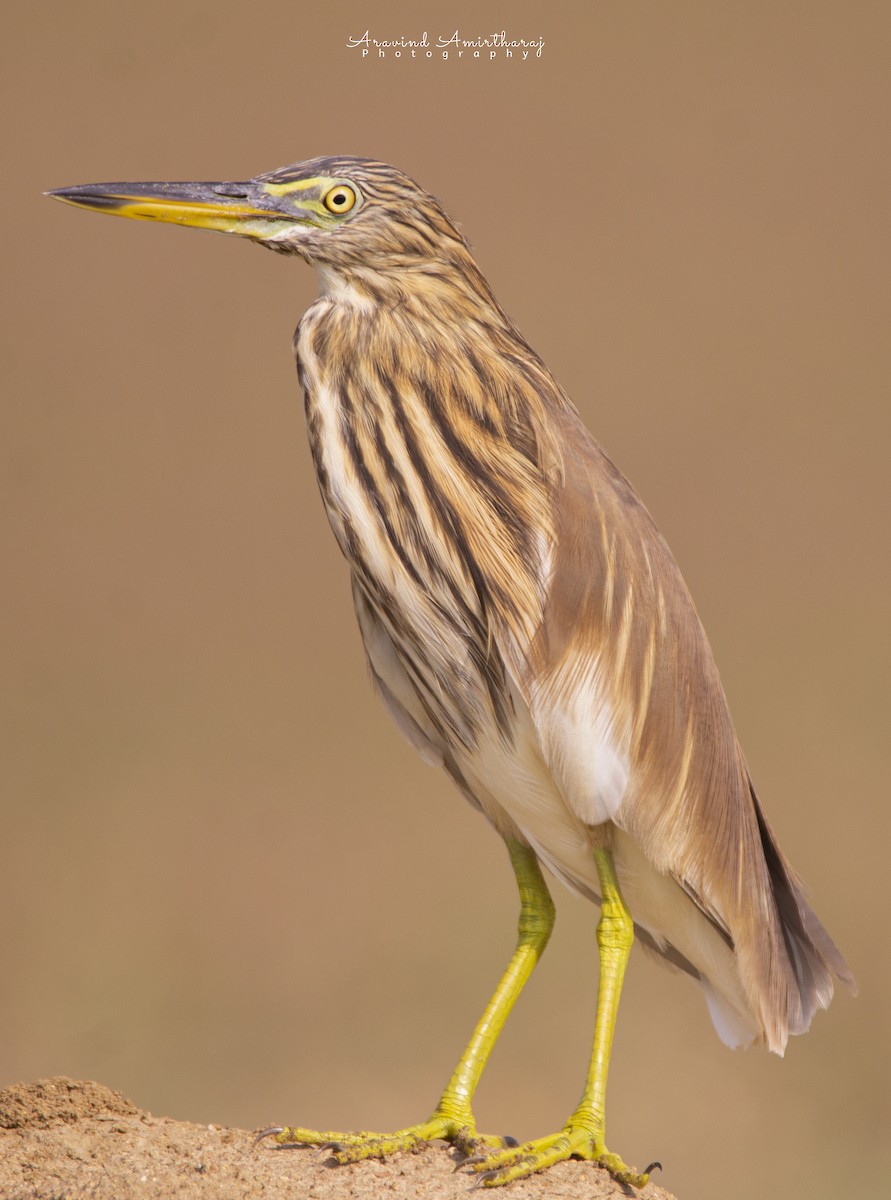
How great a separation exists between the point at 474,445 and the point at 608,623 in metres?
0.31

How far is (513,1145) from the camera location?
5.87 feet

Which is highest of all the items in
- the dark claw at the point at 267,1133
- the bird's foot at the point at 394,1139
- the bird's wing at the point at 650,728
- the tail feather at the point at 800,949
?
the bird's wing at the point at 650,728

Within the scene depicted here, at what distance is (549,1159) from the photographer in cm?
169

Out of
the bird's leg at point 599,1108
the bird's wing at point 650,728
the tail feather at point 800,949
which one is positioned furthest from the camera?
the tail feather at point 800,949

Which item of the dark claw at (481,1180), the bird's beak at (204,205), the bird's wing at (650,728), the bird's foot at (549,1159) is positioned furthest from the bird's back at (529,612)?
the dark claw at (481,1180)

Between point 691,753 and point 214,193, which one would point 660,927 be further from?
point 214,193

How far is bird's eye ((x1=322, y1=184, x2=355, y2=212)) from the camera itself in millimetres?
1779

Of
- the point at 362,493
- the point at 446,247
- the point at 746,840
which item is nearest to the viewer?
the point at 362,493

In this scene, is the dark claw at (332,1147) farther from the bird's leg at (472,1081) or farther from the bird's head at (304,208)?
the bird's head at (304,208)

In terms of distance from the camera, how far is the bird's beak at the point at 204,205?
1.79 metres

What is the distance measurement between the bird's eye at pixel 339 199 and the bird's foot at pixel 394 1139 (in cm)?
121

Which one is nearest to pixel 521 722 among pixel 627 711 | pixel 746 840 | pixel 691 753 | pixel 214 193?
pixel 627 711

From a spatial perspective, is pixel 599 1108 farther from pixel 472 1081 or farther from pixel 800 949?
pixel 800 949

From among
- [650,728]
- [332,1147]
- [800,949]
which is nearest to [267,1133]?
[332,1147]
